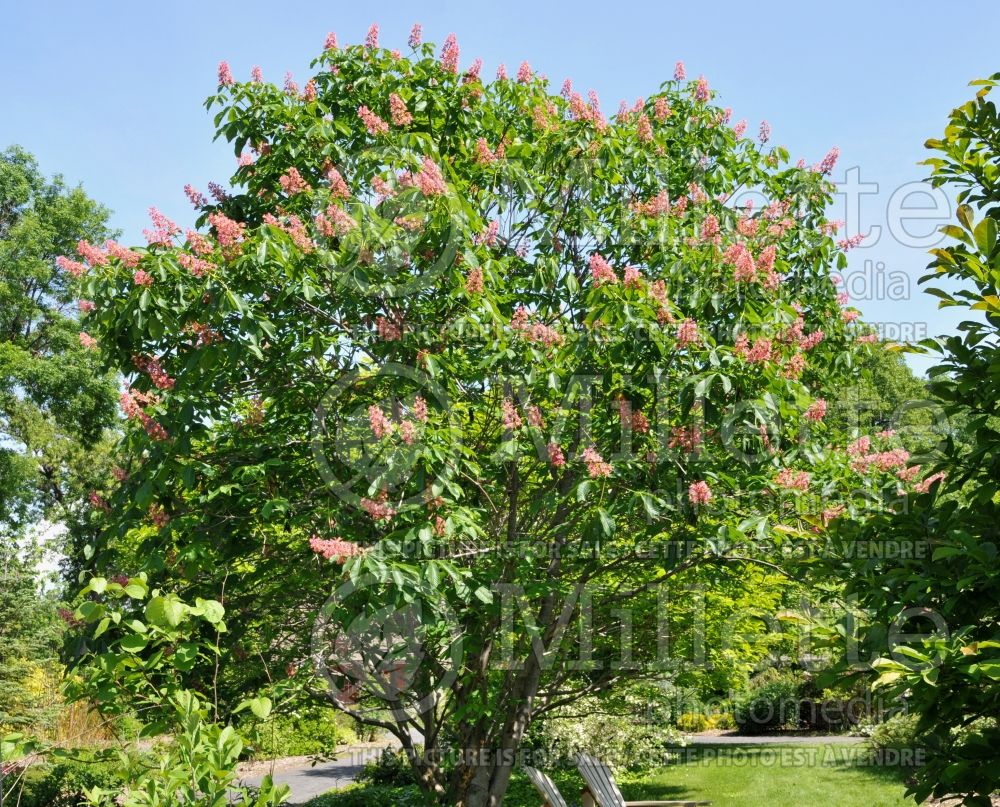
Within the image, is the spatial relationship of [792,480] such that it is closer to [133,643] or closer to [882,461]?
[882,461]

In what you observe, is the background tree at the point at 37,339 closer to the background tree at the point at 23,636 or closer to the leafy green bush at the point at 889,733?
the background tree at the point at 23,636

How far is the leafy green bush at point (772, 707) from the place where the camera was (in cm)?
2000

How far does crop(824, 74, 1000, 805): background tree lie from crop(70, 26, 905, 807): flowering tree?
1.83 m

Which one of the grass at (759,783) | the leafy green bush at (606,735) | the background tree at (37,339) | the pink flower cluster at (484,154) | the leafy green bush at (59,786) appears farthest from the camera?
the background tree at (37,339)

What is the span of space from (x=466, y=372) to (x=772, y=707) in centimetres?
1683

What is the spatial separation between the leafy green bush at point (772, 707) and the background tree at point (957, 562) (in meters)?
17.8

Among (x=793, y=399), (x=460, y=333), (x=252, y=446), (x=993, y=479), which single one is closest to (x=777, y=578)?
(x=793, y=399)

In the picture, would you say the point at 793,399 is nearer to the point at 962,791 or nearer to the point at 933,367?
the point at 933,367

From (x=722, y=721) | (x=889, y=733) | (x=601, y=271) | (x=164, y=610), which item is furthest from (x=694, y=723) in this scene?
(x=164, y=610)

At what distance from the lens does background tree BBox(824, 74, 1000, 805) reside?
2504 mm

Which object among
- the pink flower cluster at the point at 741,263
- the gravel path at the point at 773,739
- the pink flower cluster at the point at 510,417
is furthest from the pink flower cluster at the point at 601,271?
the gravel path at the point at 773,739

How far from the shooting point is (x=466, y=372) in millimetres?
6391

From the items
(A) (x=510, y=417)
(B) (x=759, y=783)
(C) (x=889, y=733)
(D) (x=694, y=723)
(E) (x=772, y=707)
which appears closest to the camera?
(A) (x=510, y=417)

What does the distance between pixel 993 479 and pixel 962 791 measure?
3.19 feet
